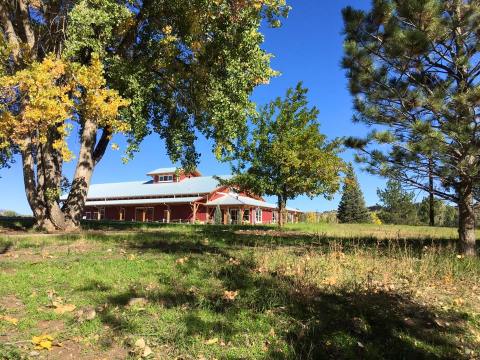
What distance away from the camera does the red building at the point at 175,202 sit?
41.8m

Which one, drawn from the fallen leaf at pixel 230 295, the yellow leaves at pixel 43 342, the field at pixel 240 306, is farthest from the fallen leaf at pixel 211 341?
the yellow leaves at pixel 43 342

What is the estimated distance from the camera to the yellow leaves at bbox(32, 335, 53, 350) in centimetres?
438

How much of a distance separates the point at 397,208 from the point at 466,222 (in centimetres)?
5015

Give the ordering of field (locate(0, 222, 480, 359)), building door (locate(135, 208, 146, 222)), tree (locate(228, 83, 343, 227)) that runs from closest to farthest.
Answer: field (locate(0, 222, 480, 359))
tree (locate(228, 83, 343, 227))
building door (locate(135, 208, 146, 222))

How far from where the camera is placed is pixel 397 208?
57344mm

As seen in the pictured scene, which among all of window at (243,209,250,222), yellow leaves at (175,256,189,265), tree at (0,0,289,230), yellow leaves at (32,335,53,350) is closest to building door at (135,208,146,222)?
window at (243,209,250,222)

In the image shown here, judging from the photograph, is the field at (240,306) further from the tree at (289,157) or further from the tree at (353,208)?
the tree at (353,208)

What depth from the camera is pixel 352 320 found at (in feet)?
17.3

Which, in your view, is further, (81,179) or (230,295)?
(81,179)

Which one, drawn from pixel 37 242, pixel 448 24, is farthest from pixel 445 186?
pixel 37 242

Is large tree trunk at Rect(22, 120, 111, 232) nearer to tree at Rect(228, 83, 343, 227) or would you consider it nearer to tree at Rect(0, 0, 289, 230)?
tree at Rect(0, 0, 289, 230)

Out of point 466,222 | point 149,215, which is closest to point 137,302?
point 466,222

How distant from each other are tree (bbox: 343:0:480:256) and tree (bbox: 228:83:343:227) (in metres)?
12.8

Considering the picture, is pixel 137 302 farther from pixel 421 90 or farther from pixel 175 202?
pixel 175 202
